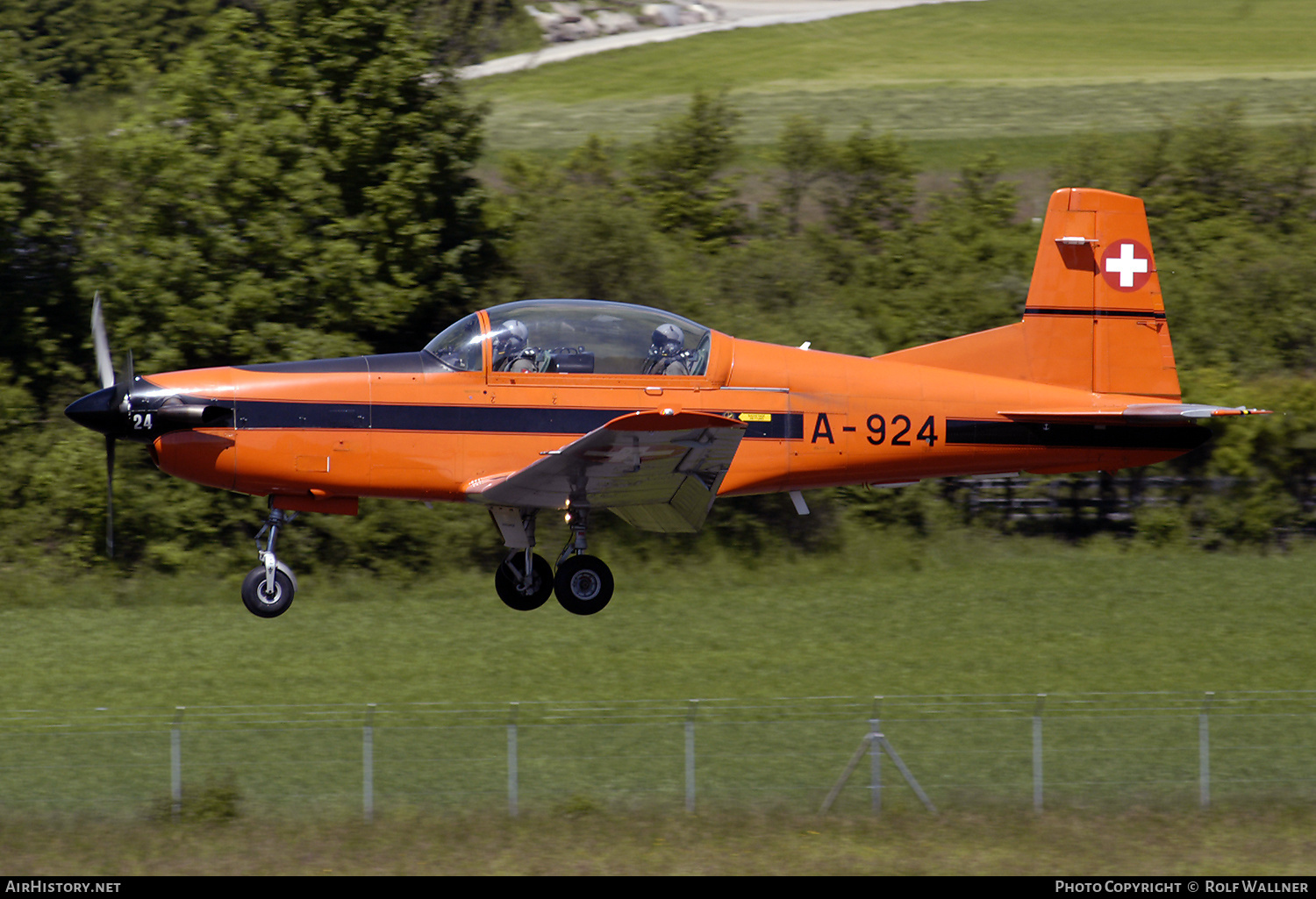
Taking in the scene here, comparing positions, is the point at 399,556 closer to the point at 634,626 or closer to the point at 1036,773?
the point at 634,626

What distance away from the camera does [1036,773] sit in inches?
680

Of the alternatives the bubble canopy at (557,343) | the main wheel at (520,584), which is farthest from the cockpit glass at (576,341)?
the main wheel at (520,584)

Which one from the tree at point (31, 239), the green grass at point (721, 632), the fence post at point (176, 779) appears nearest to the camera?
the fence post at point (176, 779)

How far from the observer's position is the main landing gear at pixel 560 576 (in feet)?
37.0

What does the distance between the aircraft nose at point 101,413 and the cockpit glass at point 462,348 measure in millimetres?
2311

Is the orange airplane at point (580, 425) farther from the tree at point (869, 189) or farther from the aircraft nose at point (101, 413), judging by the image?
the tree at point (869, 189)

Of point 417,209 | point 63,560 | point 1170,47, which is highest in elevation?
point 1170,47

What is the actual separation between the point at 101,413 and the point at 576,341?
3.51 metres

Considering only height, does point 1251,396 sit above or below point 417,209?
below

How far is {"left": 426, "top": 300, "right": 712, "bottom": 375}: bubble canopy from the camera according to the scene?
428 inches

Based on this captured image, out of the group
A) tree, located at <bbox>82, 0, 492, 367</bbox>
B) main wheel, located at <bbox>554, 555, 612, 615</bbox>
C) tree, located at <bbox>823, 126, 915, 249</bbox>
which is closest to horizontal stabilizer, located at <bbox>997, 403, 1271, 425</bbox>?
main wheel, located at <bbox>554, 555, 612, 615</bbox>

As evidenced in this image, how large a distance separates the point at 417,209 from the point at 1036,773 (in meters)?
14.7

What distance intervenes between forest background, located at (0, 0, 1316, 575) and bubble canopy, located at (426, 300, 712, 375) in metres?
12.7

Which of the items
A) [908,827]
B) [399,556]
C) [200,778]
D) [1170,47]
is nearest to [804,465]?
[908,827]
